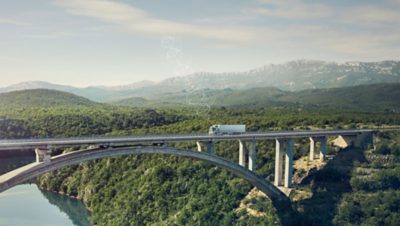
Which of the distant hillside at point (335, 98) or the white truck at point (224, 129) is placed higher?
the white truck at point (224, 129)

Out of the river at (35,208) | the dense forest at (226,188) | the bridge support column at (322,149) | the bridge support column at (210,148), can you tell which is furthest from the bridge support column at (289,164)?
the river at (35,208)

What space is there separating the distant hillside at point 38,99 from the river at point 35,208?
5320cm

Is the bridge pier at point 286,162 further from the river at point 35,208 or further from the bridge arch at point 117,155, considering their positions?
the river at point 35,208

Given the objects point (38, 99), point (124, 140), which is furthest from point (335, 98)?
point (124, 140)

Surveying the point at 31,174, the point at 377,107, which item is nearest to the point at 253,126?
the point at 31,174

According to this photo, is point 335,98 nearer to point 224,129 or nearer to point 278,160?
point 278,160

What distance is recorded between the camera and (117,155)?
35.3 meters

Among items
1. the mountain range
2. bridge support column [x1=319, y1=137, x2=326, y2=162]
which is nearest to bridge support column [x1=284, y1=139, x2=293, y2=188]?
bridge support column [x1=319, y1=137, x2=326, y2=162]

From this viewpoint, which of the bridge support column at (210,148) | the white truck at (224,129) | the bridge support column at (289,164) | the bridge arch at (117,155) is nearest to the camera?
the bridge arch at (117,155)

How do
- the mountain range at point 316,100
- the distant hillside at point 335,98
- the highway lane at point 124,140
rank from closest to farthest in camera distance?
the highway lane at point 124,140 → the mountain range at point 316,100 → the distant hillside at point 335,98

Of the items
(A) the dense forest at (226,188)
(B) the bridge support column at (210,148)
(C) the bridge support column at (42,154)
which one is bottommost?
(A) the dense forest at (226,188)

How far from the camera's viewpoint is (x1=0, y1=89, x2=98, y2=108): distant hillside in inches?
4463

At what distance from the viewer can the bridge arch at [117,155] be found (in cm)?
2998

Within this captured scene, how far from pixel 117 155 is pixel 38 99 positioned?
92.2 m
